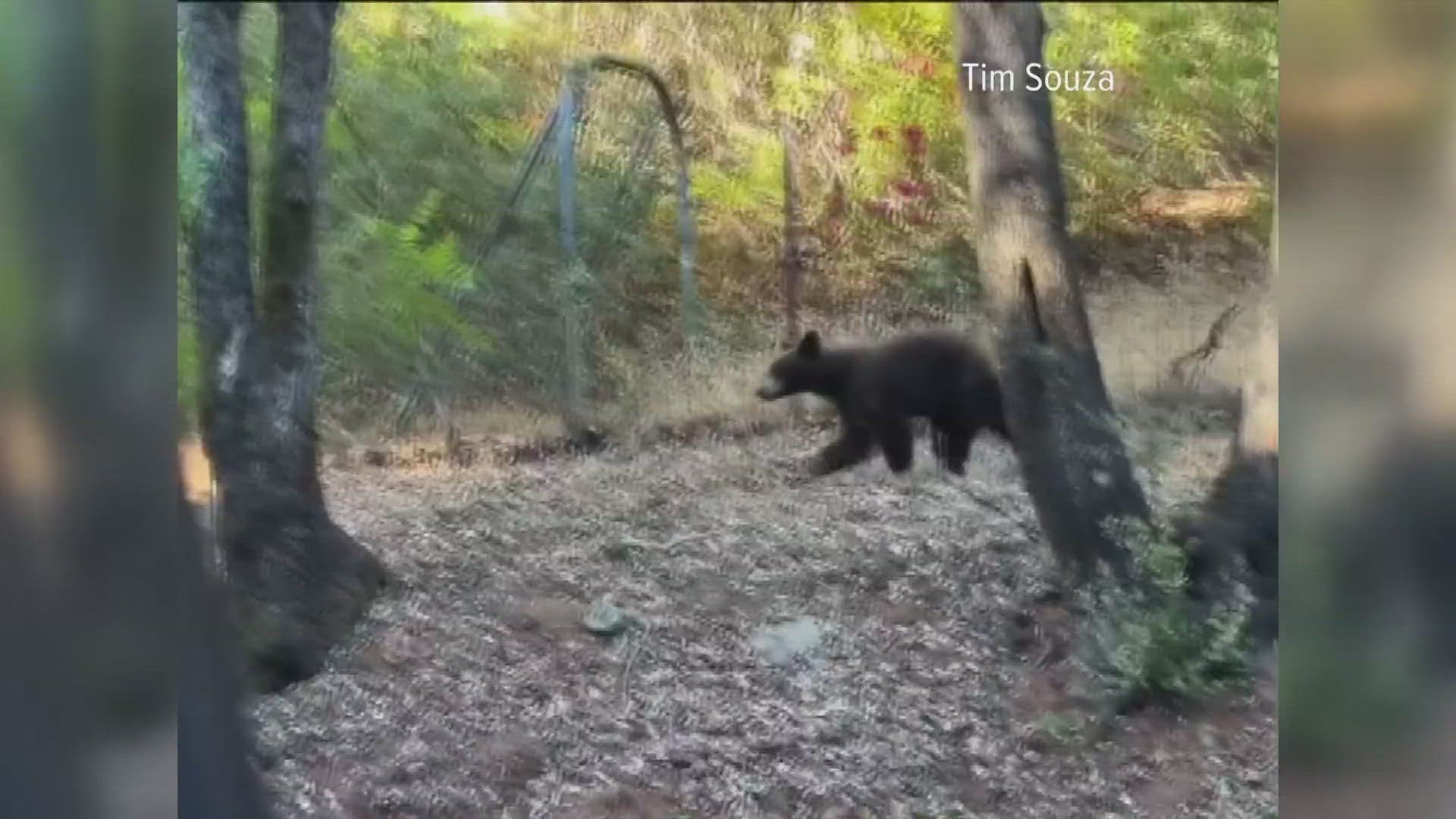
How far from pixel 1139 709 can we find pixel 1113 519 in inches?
17.5

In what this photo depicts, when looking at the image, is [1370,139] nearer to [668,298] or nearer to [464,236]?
[668,298]

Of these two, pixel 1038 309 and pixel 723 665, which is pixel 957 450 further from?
pixel 723 665

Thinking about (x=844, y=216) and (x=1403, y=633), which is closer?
(x=1403, y=633)

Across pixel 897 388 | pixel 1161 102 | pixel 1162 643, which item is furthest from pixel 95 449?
pixel 1161 102

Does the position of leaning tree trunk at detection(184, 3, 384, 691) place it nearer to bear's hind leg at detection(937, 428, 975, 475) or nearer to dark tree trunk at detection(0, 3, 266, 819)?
dark tree trunk at detection(0, 3, 266, 819)

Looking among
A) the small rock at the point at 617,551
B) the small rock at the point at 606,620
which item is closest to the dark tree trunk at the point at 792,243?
the small rock at the point at 617,551

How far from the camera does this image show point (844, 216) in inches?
A: 140

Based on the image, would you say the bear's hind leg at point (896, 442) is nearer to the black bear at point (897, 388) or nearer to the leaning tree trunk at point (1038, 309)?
the black bear at point (897, 388)

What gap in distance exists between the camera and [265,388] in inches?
135

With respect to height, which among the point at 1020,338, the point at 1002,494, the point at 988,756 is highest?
the point at 1020,338

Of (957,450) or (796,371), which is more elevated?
(796,371)

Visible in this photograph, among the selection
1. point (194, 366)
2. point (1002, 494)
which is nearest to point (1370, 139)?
point (1002, 494)

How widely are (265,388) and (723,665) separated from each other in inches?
48.6

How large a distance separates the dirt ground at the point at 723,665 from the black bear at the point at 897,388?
5 cm
